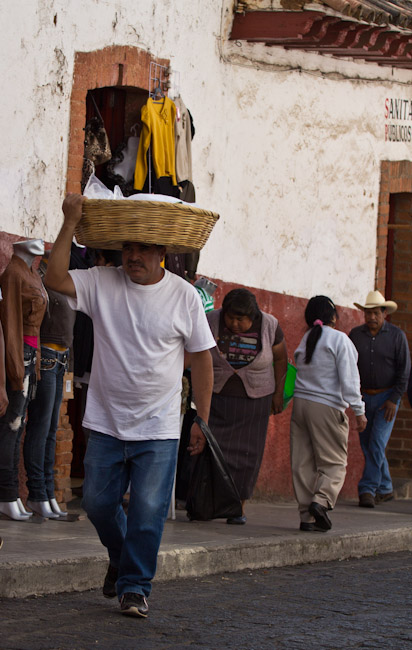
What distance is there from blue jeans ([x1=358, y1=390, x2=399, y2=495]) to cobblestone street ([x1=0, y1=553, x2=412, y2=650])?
4.92 meters

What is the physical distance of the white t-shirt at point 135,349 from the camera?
636 cm

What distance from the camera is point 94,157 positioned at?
10.8 metres

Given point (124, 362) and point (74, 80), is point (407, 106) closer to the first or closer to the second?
point (74, 80)

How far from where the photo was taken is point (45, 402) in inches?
370

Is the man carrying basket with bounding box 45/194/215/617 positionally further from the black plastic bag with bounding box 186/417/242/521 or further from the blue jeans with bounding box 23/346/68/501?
the blue jeans with bounding box 23/346/68/501

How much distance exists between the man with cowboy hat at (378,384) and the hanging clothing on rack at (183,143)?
3.18 m

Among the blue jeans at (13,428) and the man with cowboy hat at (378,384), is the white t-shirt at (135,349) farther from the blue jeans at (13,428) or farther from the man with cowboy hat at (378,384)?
the man with cowboy hat at (378,384)

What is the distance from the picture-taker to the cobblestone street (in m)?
5.91

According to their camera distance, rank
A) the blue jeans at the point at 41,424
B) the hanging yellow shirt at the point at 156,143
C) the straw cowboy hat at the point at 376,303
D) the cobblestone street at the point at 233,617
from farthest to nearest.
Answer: the straw cowboy hat at the point at 376,303, the hanging yellow shirt at the point at 156,143, the blue jeans at the point at 41,424, the cobblestone street at the point at 233,617

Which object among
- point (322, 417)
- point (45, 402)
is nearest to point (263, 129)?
point (322, 417)

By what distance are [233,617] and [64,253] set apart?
6.77ft

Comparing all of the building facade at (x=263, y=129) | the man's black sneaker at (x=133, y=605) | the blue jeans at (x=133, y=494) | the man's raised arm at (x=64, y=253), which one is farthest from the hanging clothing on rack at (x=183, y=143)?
the man's black sneaker at (x=133, y=605)

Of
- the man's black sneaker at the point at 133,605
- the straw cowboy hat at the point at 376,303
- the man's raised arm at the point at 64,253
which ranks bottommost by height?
the man's black sneaker at the point at 133,605

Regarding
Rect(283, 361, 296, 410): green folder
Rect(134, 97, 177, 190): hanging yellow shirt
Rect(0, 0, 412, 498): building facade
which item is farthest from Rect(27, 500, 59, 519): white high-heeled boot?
Rect(134, 97, 177, 190): hanging yellow shirt
